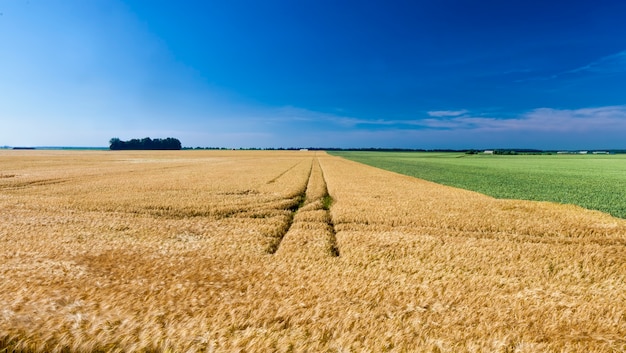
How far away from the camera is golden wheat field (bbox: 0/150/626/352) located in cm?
427

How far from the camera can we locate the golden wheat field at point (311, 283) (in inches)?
168

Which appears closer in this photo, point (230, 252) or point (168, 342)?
point (168, 342)

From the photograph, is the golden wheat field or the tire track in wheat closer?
the golden wheat field

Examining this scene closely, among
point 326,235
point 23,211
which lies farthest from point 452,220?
point 23,211

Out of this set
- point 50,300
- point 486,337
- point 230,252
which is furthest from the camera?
point 230,252

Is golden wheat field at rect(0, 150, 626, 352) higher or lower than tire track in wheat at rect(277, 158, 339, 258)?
higher

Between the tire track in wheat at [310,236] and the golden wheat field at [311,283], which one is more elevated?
the golden wheat field at [311,283]

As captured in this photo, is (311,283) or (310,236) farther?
(310,236)

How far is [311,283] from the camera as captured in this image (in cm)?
638

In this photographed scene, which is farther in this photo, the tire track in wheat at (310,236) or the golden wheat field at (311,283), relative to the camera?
the tire track in wheat at (310,236)

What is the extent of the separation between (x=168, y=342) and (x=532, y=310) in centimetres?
548

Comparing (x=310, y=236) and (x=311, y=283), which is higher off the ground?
(x=311, y=283)

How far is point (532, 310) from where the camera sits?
5.38 metres

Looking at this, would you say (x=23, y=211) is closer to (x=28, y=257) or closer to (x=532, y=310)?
(x=28, y=257)
